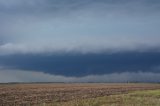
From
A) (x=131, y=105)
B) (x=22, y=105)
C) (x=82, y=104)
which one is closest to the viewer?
(x=131, y=105)

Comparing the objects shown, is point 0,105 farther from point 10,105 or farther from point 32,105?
point 32,105

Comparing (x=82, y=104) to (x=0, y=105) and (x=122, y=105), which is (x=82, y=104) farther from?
(x=0, y=105)

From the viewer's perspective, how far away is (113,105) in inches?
2098

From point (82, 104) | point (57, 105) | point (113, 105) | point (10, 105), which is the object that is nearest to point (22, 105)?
point (10, 105)

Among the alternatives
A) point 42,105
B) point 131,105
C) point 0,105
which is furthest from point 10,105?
point 131,105

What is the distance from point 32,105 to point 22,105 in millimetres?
2982

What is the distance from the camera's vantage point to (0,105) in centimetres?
6253

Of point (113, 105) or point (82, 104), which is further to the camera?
point (82, 104)

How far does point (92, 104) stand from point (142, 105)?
26.6 feet

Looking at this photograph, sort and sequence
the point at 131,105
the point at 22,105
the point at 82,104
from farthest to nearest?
the point at 22,105 < the point at 82,104 < the point at 131,105

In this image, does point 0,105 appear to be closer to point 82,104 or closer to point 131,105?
point 82,104

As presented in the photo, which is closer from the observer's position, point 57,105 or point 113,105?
point 113,105

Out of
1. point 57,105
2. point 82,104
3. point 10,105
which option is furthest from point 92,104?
point 10,105

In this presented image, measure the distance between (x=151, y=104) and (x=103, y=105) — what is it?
6886 mm
